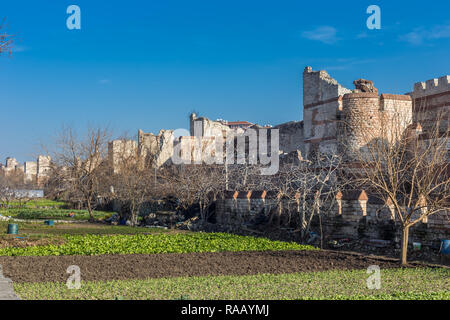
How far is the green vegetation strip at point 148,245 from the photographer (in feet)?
48.2

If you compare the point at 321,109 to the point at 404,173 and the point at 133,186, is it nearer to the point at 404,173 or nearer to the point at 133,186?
the point at 133,186

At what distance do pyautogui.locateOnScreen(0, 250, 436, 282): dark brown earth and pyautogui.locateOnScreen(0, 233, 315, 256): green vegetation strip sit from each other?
902 millimetres

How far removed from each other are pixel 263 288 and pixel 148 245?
7.84 meters

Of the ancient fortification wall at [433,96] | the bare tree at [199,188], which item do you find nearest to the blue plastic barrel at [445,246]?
the bare tree at [199,188]

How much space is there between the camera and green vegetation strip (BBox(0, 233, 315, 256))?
48.2 ft

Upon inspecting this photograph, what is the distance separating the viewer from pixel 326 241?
57.8 feet

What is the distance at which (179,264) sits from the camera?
1272 cm

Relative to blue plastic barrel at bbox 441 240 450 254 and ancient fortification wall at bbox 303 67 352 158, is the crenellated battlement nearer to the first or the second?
ancient fortification wall at bbox 303 67 352 158

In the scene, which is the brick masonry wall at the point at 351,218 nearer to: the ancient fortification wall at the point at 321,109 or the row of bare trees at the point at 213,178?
the row of bare trees at the point at 213,178

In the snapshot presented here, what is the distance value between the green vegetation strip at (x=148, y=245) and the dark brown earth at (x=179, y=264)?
2.96 ft

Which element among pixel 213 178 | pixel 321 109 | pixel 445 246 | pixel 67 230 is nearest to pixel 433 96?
pixel 321 109
